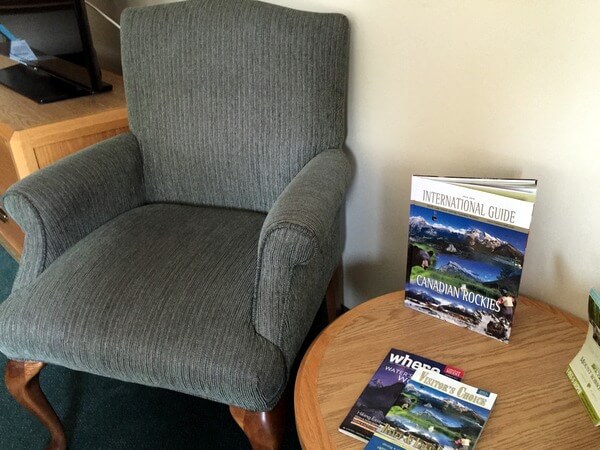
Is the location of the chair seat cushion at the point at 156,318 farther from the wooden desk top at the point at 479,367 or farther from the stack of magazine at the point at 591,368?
the stack of magazine at the point at 591,368

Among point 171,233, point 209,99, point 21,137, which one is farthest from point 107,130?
point 171,233

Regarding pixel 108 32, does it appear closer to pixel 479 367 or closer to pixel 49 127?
pixel 49 127

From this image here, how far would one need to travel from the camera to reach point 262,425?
982mm

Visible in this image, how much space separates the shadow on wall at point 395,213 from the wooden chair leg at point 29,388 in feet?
2.77

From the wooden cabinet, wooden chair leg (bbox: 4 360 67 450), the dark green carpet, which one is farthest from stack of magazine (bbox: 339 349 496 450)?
the wooden cabinet

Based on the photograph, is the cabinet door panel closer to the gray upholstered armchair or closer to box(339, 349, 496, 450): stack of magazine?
the gray upholstered armchair

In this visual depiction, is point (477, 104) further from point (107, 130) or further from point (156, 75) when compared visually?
point (107, 130)

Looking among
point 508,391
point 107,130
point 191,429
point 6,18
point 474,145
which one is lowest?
point 191,429

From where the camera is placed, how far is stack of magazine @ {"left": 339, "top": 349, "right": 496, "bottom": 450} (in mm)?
776

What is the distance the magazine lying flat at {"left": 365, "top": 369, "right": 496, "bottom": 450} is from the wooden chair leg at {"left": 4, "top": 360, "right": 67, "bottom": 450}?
74 cm

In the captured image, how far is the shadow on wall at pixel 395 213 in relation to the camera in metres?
1.14

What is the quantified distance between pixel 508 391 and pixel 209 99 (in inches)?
36.5

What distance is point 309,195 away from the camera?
3.26 ft

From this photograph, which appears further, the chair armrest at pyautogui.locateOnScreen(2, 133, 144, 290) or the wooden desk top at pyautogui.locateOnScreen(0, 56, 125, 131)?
the wooden desk top at pyautogui.locateOnScreen(0, 56, 125, 131)
